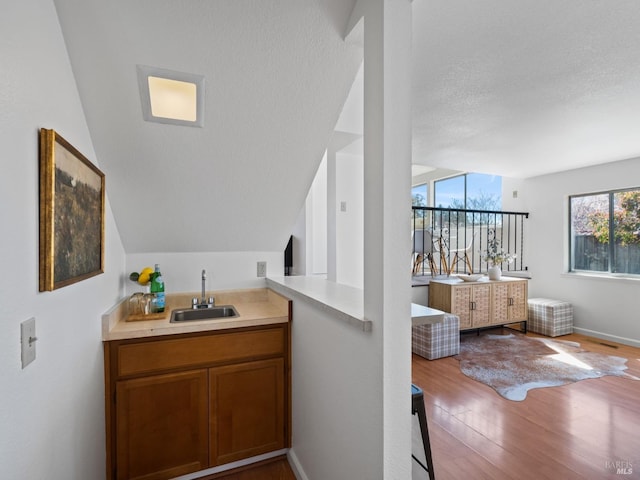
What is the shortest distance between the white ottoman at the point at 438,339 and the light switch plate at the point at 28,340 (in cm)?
342

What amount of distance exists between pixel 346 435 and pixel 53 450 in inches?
40.4

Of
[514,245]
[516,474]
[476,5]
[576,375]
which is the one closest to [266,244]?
[476,5]

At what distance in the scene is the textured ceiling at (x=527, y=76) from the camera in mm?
1533

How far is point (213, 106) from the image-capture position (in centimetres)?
161

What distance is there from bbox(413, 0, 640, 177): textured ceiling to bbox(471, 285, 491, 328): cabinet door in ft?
6.14

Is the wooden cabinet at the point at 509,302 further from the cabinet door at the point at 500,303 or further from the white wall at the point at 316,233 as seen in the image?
the white wall at the point at 316,233

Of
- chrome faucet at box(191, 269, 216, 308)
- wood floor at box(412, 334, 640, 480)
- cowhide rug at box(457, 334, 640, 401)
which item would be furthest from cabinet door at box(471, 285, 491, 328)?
chrome faucet at box(191, 269, 216, 308)

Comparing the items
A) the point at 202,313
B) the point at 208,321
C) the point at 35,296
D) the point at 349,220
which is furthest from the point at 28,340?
the point at 349,220

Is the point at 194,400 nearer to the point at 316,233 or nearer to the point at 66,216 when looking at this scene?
the point at 66,216

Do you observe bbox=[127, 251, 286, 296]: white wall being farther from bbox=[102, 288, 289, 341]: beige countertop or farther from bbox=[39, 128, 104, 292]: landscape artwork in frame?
bbox=[39, 128, 104, 292]: landscape artwork in frame

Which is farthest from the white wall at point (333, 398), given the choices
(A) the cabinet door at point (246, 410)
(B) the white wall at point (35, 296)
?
(B) the white wall at point (35, 296)

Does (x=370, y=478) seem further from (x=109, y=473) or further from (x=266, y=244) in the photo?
(x=266, y=244)

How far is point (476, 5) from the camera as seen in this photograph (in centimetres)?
146

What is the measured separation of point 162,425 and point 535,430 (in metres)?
2.50
